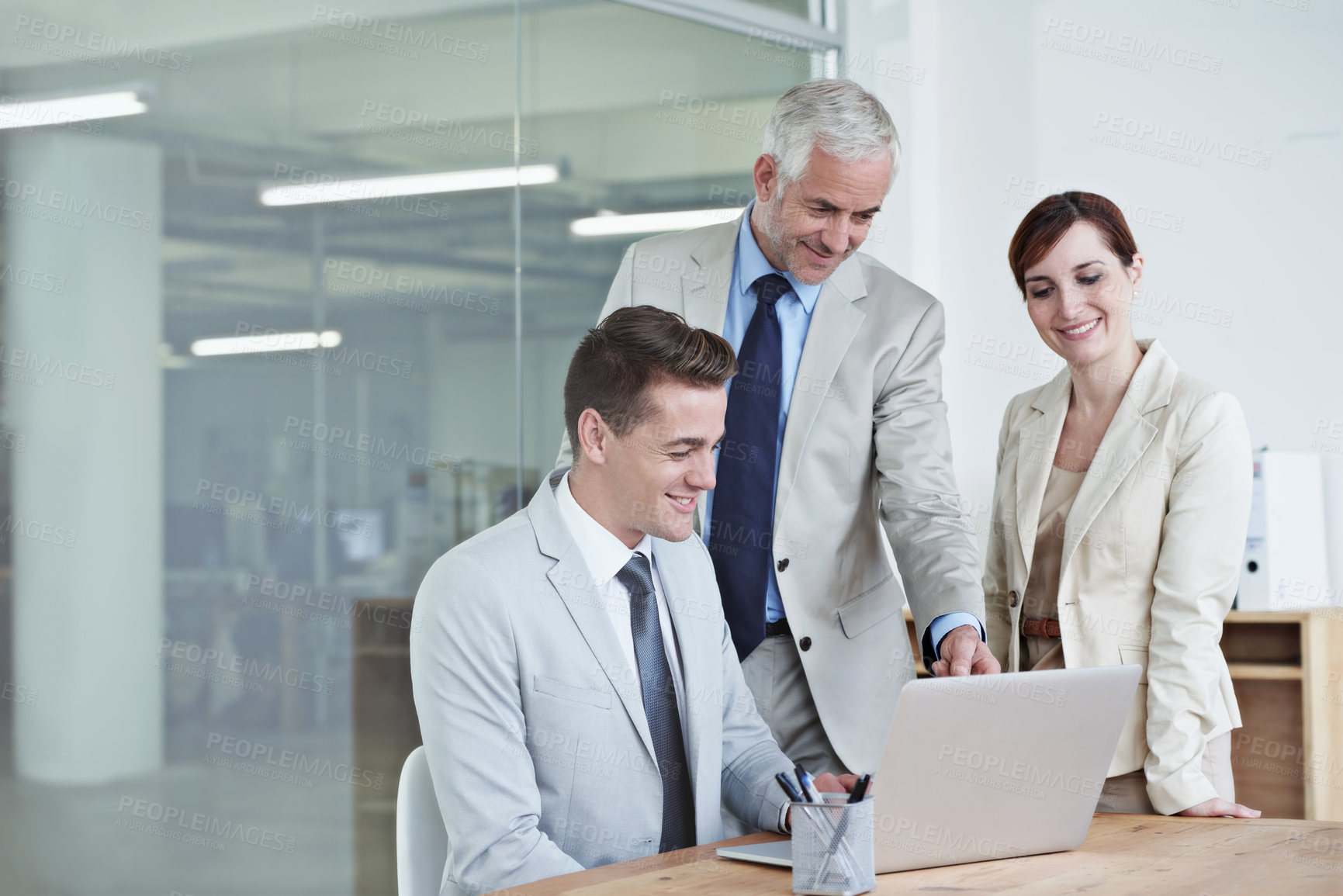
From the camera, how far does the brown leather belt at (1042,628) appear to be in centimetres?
223

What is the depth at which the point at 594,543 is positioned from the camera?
1818mm

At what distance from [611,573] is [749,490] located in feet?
1.39

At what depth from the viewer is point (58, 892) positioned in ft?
8.92

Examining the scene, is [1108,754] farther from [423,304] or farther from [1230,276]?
[1230,276]

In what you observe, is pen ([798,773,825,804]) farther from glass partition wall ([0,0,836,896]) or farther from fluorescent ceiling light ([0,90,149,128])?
fluorescent ceiling light ([0,90,149,128])

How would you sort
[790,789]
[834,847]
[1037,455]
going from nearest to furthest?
[834,847]
[790,789]
[1037,455]

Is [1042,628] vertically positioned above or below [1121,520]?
below

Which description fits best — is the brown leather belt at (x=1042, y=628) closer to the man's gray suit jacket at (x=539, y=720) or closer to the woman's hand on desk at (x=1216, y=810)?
the woman's hand on desk at (x=1216, y=810)

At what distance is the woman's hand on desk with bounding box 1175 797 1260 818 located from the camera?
189 cm

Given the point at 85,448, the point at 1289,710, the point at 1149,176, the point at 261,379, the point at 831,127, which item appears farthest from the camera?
the point at 1149,176

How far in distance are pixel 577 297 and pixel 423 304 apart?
51 cm

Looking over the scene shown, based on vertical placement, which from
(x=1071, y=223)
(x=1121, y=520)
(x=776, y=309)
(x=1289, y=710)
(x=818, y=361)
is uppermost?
(x=1071, y=223)

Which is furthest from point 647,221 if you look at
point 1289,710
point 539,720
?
point 539,720

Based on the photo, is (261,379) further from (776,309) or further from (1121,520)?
(1121,520)
